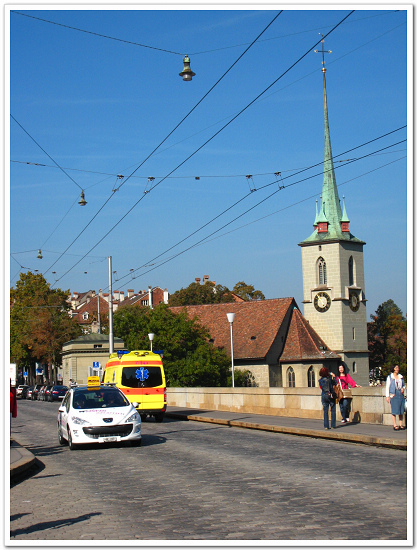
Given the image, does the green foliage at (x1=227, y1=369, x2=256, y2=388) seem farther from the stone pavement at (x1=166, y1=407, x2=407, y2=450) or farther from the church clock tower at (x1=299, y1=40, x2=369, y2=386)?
the stone pavement at (x1=166, y1=407, x2=407, y2=450)

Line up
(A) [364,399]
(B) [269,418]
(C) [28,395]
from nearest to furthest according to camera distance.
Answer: (A) [364,399] < (B) [269,418] < (C) [28,395]

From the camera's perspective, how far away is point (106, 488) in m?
11.1

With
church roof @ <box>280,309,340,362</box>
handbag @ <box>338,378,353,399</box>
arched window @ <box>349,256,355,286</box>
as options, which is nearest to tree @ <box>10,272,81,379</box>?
church roof @ <box>280,309,340,362</box>

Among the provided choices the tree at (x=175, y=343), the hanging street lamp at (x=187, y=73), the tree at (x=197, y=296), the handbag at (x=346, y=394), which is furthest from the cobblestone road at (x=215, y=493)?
the tree at (x=197, y=296)

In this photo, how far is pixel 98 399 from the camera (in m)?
18.1

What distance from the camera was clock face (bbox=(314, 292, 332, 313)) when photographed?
94312 mm

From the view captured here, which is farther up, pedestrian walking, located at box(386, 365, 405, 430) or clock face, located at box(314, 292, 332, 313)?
clock face, located at box(314, 292, 332, 313)

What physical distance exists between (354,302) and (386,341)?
15.4 m

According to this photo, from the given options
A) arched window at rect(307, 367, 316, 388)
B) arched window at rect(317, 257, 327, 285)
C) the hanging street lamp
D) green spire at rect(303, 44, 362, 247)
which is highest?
green spire at rect(303, 44, 362, 247)

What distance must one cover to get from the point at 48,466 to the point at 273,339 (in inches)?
2532

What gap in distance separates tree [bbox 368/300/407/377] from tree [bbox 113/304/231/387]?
138 ft

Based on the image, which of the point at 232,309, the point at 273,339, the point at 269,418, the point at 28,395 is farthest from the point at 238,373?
the point at 269,418

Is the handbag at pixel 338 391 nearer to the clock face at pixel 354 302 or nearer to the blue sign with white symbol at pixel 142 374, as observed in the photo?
the blue sign with white symbol at pixel 142 374
